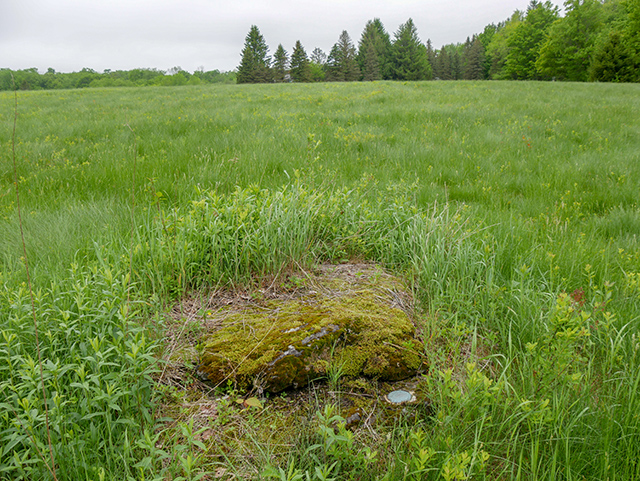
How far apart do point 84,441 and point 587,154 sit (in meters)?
8.20

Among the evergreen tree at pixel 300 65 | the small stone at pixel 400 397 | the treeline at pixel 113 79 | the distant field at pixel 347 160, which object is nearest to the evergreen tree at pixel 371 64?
the evergreen tree at pixel 300 65

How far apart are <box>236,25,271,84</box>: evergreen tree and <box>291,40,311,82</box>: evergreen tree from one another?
4.70 metres

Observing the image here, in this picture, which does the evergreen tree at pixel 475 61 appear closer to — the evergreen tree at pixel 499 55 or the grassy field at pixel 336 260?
the evergreen tree at pixel 499 55

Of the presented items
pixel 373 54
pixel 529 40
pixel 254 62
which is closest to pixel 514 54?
pixel 529 40

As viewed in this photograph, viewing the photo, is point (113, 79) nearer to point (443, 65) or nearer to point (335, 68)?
point (335, 68)

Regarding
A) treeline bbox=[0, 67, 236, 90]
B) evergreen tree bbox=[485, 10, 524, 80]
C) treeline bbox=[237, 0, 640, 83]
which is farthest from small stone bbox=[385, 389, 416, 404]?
evergreen tree bbox=[485, 10, 524, 80]

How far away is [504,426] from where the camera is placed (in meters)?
1.56

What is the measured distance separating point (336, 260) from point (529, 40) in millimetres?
67910

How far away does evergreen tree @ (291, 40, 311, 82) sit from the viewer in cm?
6153

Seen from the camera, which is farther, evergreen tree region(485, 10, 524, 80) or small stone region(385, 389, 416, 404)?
evergreen tree region(485, 10, 524, 80)

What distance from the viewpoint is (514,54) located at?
56656mm

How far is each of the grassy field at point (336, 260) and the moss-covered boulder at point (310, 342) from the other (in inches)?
6.9

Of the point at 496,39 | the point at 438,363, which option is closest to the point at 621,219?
the point at 438,363

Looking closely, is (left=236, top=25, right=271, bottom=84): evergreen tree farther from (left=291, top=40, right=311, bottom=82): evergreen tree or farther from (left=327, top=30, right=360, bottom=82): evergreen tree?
(left=327, top=30, right=360, bottom=82): evergreen tree
